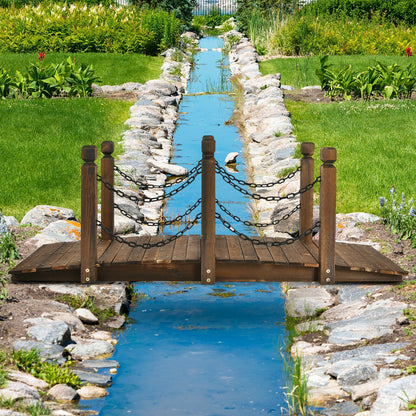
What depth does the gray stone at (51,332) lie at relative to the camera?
5992mm

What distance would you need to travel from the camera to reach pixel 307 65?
842 inches

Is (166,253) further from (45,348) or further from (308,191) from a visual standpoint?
(45,348)

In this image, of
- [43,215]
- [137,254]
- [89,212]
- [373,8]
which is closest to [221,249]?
[137,254]

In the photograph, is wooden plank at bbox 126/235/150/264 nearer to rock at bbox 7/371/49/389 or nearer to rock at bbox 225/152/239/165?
rock at bbox 7/371/49/389

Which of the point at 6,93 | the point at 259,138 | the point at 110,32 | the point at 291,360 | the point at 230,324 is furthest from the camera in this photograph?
the point at 110,32

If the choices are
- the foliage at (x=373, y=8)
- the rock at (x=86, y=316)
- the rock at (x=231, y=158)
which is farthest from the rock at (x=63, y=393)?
the foliage at (x=373, y=8)

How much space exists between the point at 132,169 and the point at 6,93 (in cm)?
612

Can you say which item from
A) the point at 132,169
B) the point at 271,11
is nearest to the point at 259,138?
the point at 132,169

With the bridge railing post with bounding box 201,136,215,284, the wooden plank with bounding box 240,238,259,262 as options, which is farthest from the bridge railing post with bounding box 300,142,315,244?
the bridge railing post with bounding box 201,136,215,284

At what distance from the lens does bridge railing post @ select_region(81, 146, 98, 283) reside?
723cm

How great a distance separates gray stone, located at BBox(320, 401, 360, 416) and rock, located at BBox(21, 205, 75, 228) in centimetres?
498

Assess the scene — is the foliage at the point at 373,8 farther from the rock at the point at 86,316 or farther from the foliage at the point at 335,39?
the rock at the point at 86,316

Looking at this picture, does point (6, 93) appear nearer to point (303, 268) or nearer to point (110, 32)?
point (110, 32)

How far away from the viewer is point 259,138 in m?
14.5
